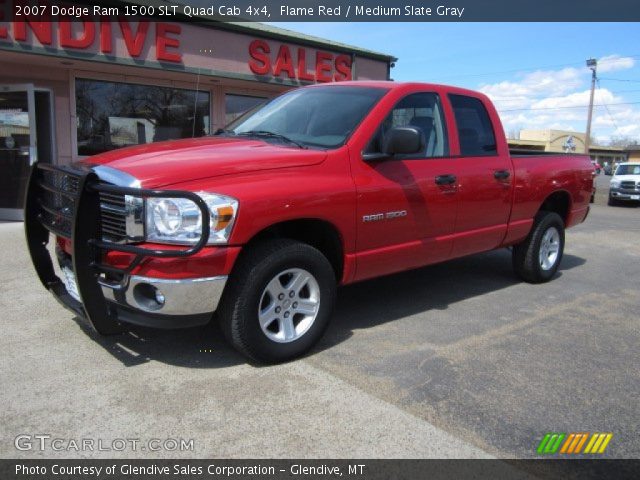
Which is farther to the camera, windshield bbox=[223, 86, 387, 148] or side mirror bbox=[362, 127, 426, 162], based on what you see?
windshield bbox=[223, 86, 387, 148]

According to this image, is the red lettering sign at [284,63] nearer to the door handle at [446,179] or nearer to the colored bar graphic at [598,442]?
the door handle at [446,179]

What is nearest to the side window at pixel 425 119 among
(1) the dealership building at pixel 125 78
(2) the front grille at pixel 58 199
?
(2) the front grille at pixel 58 199

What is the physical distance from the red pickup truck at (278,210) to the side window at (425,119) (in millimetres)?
14

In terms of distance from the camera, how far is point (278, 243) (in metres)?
3.50

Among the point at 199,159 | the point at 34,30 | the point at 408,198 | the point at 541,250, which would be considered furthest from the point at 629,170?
the point at 199,159

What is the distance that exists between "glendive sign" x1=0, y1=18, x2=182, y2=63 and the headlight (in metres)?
7.22

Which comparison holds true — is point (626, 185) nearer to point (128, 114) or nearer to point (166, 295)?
point (128, 114)

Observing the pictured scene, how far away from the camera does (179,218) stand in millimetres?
3064

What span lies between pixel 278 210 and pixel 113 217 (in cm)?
99

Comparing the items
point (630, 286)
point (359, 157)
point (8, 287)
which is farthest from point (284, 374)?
point (630, 286)

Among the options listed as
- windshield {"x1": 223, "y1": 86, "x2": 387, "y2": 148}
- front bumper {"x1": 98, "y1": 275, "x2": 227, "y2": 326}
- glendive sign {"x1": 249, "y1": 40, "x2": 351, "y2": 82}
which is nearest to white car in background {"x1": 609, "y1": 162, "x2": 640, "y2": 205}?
glendive sign {"x1": 249, "y1": 40, "x2": 351, "y2": 82}

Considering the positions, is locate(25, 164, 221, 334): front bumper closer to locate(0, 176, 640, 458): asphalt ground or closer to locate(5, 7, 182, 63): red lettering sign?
locate(0, 176, 640, 458): asphalt ground

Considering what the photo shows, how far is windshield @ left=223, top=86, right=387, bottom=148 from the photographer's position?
4.06m

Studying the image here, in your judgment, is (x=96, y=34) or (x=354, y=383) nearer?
(x=354, y=383)
